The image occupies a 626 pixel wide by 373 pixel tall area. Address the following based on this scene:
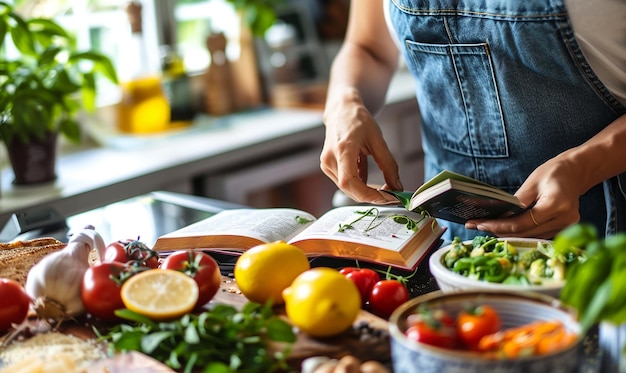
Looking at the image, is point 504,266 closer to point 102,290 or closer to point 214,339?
point 214,339

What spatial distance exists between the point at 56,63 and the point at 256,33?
92cm

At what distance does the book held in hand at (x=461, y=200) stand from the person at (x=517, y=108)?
0.06ft

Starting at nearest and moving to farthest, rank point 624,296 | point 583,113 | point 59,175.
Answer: point 624,296 → point 583,113 → point 59,175

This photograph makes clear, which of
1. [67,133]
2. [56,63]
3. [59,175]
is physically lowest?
[59,175]

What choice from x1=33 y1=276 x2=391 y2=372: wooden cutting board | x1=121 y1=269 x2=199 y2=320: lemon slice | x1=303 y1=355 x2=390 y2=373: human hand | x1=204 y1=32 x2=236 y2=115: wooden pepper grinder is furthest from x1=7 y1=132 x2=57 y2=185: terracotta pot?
x1=303 y1=355 x2=390 y2=373: human hand

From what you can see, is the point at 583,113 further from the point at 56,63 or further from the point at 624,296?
the point at 56,63

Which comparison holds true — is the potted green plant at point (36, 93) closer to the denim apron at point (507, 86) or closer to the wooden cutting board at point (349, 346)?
the denim apron at point (507, 86)

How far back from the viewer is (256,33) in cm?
270

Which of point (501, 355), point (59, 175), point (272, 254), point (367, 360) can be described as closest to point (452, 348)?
point (501, 355)

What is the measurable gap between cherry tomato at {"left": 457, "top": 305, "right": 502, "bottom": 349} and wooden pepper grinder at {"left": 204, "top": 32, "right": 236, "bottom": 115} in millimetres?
1962

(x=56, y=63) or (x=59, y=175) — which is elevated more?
(x=56, y=63)

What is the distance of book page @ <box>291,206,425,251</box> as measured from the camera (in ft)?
3.67

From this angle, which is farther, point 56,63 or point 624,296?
point 56,63

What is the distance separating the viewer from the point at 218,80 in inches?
105
